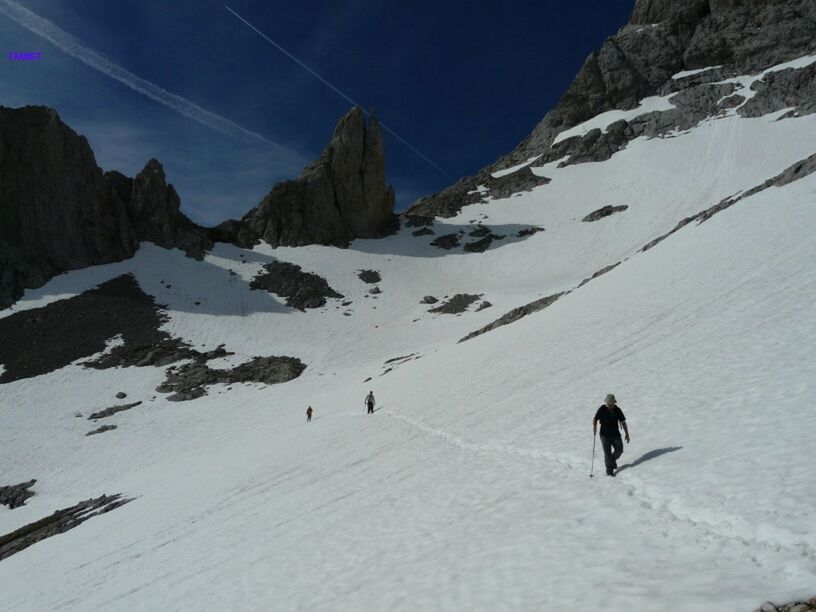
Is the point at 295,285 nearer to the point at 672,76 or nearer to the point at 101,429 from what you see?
the point at 101,429

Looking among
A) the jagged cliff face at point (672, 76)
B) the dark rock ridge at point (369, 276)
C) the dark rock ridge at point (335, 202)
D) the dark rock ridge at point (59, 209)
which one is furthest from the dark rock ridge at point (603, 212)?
the dark rock ridge at point (59, 209)

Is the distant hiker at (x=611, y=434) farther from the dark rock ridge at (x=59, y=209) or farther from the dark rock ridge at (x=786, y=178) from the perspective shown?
the dark rock ridge at (x=59, y=209)

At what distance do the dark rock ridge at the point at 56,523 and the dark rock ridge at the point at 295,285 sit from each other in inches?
1692

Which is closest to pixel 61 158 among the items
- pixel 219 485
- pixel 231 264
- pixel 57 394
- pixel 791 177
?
pixel 231 264

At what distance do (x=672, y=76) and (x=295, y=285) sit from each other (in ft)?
332

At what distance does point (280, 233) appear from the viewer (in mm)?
86875

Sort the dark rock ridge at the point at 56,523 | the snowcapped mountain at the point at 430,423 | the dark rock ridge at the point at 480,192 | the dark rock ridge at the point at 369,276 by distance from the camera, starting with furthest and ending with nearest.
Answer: the dark rock ridge at the point at 480,192 < the dark rock ridge at the point at 369,276 < the dark rock ridge at the point at 56,523 < the snowcapped mountain at the point at 430,423

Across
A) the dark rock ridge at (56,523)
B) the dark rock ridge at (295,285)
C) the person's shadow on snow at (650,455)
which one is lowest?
the dark rock ridge at (56,523)

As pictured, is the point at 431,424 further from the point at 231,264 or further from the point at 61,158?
the point at 61,158

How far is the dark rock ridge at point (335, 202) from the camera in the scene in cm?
8712

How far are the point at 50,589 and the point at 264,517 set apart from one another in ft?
21.6

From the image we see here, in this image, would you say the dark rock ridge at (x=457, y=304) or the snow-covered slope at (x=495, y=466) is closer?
the snow-covered slope at (x=495, y=466)

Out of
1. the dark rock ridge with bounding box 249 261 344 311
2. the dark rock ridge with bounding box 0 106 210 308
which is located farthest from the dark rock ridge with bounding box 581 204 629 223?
the dark rock ridge with bounding box 0 106 210 308

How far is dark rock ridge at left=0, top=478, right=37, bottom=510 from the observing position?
30328 millimetres
